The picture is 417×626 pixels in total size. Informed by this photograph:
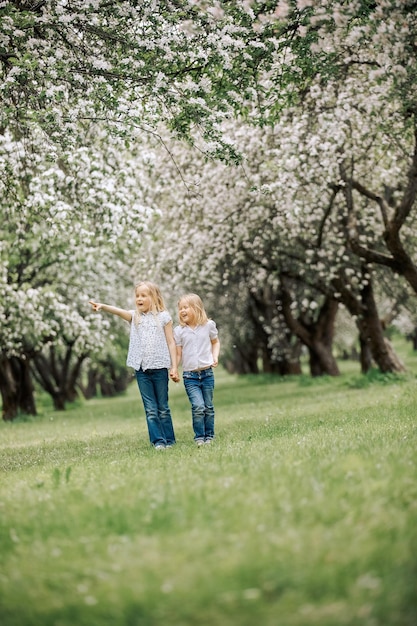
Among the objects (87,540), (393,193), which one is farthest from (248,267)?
(87,540)

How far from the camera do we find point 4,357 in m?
27.4

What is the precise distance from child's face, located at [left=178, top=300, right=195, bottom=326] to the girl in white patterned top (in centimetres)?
20

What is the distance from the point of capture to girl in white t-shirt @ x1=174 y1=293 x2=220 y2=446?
10.7 metres

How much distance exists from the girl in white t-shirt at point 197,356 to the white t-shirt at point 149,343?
0.24 m

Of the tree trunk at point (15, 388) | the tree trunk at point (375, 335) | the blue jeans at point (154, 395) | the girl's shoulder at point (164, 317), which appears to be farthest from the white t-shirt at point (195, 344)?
the tree trunk at point (15, 388)

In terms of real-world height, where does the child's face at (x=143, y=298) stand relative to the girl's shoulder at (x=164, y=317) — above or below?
above

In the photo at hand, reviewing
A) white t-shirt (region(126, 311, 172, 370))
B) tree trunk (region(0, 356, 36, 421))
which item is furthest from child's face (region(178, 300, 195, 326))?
tree trunk (region(0, 356, 36, 421))

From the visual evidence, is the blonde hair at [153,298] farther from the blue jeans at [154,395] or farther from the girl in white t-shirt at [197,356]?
the blue jeans at [154,395]

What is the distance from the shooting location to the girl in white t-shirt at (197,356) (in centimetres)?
1068

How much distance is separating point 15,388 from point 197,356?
21243 mm

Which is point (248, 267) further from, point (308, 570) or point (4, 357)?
point (308, 570)

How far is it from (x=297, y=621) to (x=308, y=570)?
0.47 meters

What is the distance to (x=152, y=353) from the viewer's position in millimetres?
10578

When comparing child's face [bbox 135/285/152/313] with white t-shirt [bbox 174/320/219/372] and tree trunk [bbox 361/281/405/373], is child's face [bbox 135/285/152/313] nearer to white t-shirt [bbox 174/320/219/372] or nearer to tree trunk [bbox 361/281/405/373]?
white t-shirt [bbox 174/320/219/372]
